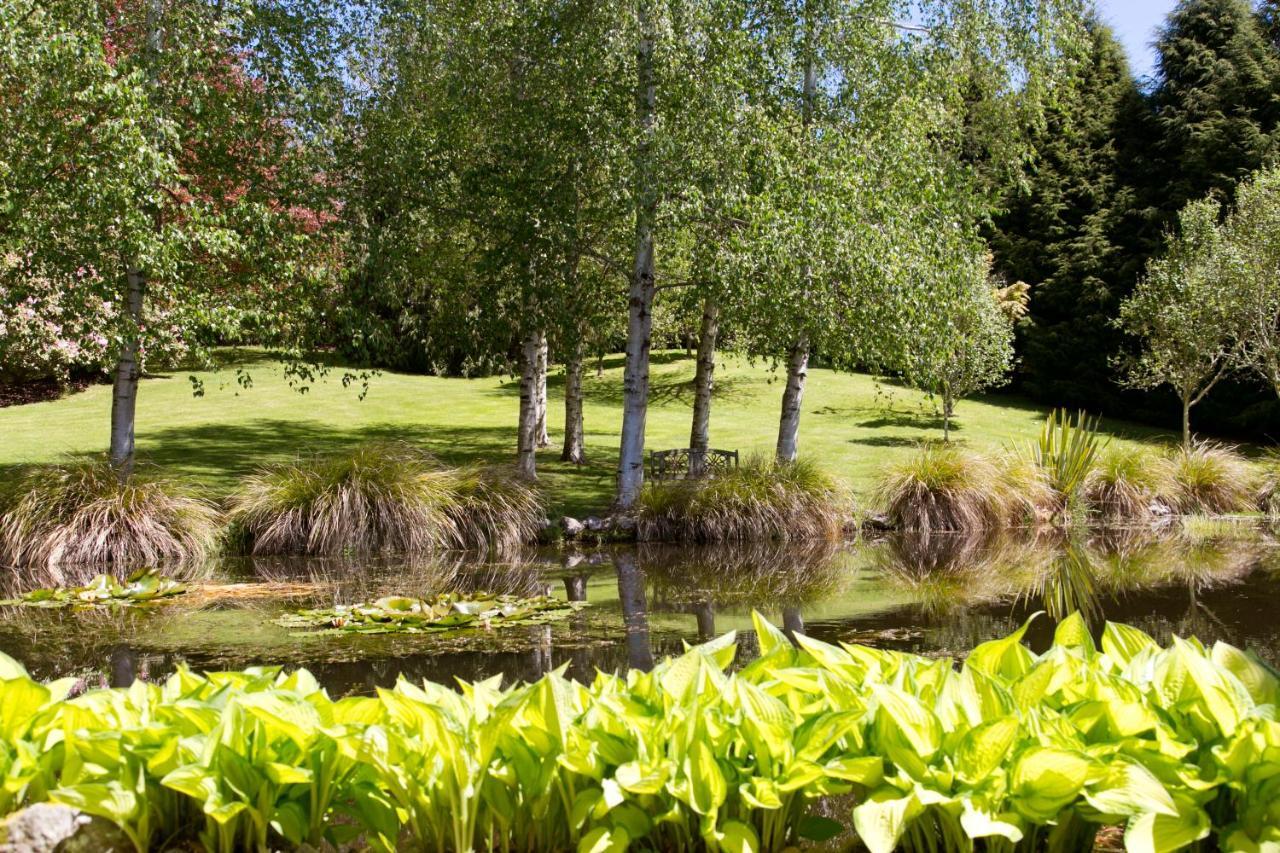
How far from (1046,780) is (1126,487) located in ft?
46.8

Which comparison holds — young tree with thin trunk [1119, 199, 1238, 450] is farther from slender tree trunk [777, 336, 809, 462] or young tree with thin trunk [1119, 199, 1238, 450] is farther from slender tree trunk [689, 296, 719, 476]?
slender tree trunk [689, 296, 719, 476]

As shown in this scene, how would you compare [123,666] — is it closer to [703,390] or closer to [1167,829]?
[1167,829]

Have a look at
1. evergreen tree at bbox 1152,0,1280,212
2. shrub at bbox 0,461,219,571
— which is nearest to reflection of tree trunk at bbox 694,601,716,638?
shrub at bbox 0,461,219,571

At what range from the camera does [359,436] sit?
20656 millimetres

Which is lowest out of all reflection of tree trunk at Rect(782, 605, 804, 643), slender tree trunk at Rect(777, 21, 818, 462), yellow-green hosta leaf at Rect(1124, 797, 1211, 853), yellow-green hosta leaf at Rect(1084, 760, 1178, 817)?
reflection of tree trunk at Rect(782, 605, 804, 643)

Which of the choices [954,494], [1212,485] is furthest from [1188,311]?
[954,494]

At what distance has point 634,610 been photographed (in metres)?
8.47

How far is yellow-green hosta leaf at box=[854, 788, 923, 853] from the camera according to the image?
2.37 meters

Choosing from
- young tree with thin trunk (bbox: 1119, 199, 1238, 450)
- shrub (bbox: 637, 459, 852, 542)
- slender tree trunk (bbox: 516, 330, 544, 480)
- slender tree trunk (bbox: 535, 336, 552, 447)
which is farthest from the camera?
young tree with thin trunk (bbox: 1119, 199, 1238, 450)

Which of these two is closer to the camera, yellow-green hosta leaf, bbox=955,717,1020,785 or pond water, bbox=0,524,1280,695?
yellow-green hosta leaf, bbox=955,717,1020,785

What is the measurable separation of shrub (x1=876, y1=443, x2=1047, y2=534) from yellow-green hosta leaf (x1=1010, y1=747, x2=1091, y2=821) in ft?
39.8

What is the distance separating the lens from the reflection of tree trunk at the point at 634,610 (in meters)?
6.66

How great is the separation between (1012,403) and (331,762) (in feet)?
94.5

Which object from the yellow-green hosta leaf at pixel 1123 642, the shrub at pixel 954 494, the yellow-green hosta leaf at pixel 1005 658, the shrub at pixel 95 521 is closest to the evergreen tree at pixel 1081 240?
the shrub at pixel 954 494
